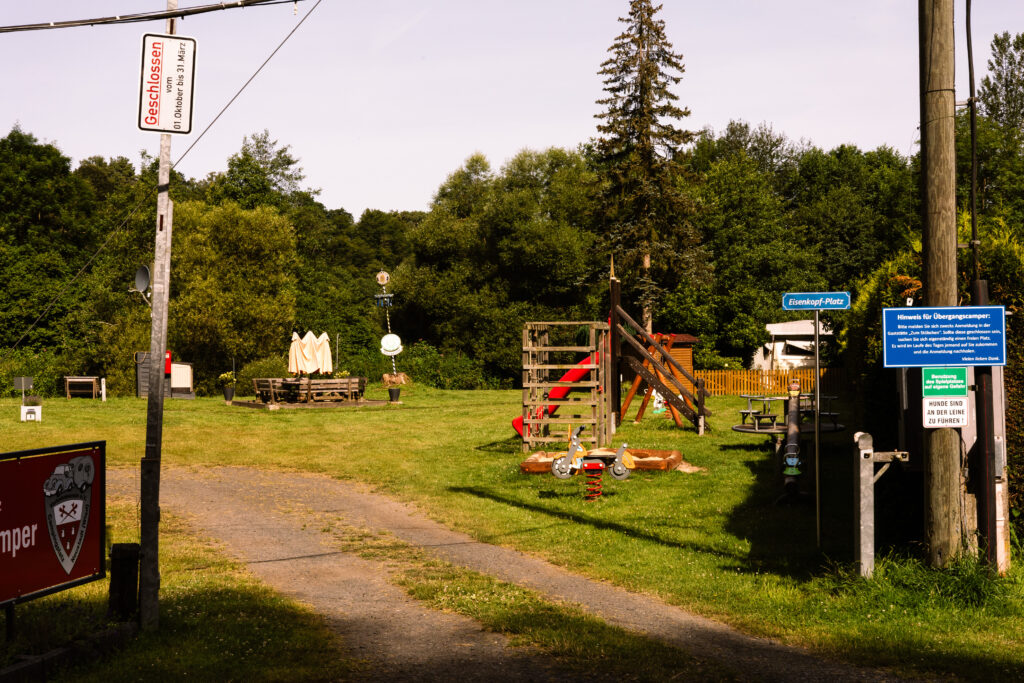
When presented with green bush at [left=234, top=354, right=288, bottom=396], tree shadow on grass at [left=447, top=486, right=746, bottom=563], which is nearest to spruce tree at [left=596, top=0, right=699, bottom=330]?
green bush at [left=234, top=354, right=288, bottom=396]

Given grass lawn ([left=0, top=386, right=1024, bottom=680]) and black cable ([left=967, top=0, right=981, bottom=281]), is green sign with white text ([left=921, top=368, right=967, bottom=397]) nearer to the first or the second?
black cable ([left=967, top=0, right=981, bottom=281])

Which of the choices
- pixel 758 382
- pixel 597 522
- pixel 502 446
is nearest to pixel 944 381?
pixel 597 522

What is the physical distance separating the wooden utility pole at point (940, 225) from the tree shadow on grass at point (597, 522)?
2.42 meters

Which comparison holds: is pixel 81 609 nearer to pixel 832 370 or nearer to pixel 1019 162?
pixel 832 370

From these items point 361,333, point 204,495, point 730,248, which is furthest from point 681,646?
point 361,333

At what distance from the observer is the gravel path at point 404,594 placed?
22.2ft

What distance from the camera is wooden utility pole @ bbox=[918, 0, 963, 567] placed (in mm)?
8625

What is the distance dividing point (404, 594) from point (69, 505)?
3.31 m

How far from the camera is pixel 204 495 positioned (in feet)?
50.6

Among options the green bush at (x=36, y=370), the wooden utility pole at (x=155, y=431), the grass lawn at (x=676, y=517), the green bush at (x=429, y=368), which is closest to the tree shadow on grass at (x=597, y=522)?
the grass lawn at (x=676, y=517)

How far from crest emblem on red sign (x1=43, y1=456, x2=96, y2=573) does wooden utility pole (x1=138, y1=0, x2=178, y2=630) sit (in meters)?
0.46

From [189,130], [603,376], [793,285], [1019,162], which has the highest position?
[1019,162]

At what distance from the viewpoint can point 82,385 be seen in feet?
125

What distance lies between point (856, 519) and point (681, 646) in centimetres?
262
